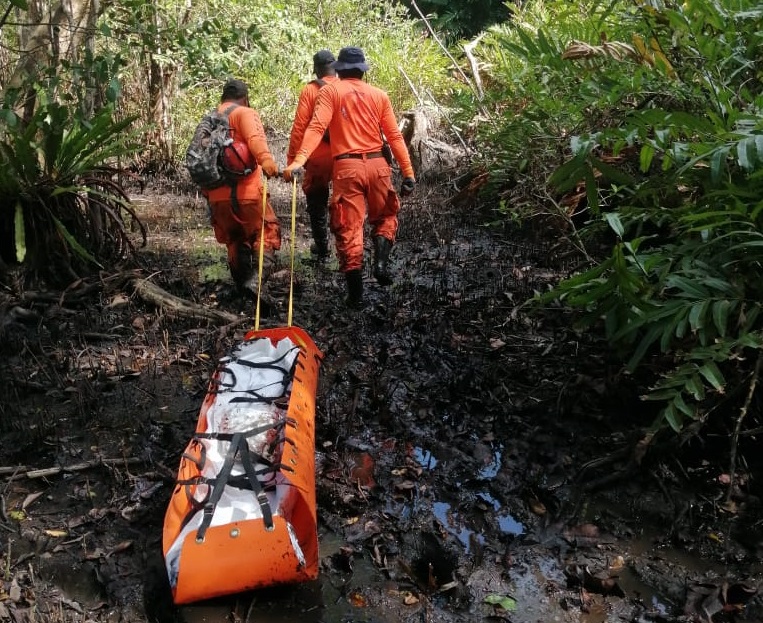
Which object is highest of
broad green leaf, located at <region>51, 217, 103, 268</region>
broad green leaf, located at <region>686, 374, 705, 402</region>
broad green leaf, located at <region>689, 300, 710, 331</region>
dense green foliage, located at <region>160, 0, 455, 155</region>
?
dense green foliage, located at <region>160, 0, 455, 155</region>

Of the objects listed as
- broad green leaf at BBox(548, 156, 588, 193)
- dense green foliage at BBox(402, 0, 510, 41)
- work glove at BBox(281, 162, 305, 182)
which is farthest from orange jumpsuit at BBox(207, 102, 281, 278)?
dense green foliage at BBox(402, 0, 510, 41)

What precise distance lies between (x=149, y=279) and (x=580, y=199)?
447 centimetres

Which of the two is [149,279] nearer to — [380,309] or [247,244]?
[247,244]

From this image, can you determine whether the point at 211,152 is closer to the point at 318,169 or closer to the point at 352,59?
the point at 352,59

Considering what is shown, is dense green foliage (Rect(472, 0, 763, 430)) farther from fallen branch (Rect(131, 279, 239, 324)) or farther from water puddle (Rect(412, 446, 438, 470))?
fallen branch (Rect(131, 279, 239, 324))

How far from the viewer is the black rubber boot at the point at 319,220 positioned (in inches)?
273

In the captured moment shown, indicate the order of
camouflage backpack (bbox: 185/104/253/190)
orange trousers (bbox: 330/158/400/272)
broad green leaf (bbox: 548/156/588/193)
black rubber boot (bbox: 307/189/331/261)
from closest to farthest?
broad green leaf (bbox: 548/156/588/193) → camouflage backpack (bbox: 185/104/253/190) → orange trousers (bbox: 330/158/400/272) → black rubber boot (bbox: 307/189/331/261)

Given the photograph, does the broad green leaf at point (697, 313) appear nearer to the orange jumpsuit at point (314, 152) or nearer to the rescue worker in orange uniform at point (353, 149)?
the rescue worker in orange uniform at point (353, 149)

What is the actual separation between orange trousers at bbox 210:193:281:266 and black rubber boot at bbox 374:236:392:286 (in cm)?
96

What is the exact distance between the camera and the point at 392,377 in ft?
14.8

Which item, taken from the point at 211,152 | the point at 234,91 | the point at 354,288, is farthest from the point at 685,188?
the point at 234,91

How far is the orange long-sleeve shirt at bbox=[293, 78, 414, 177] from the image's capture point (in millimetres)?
5219

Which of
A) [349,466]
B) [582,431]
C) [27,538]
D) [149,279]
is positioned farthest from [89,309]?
[582,431]

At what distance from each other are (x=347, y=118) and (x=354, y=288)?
151 cm
